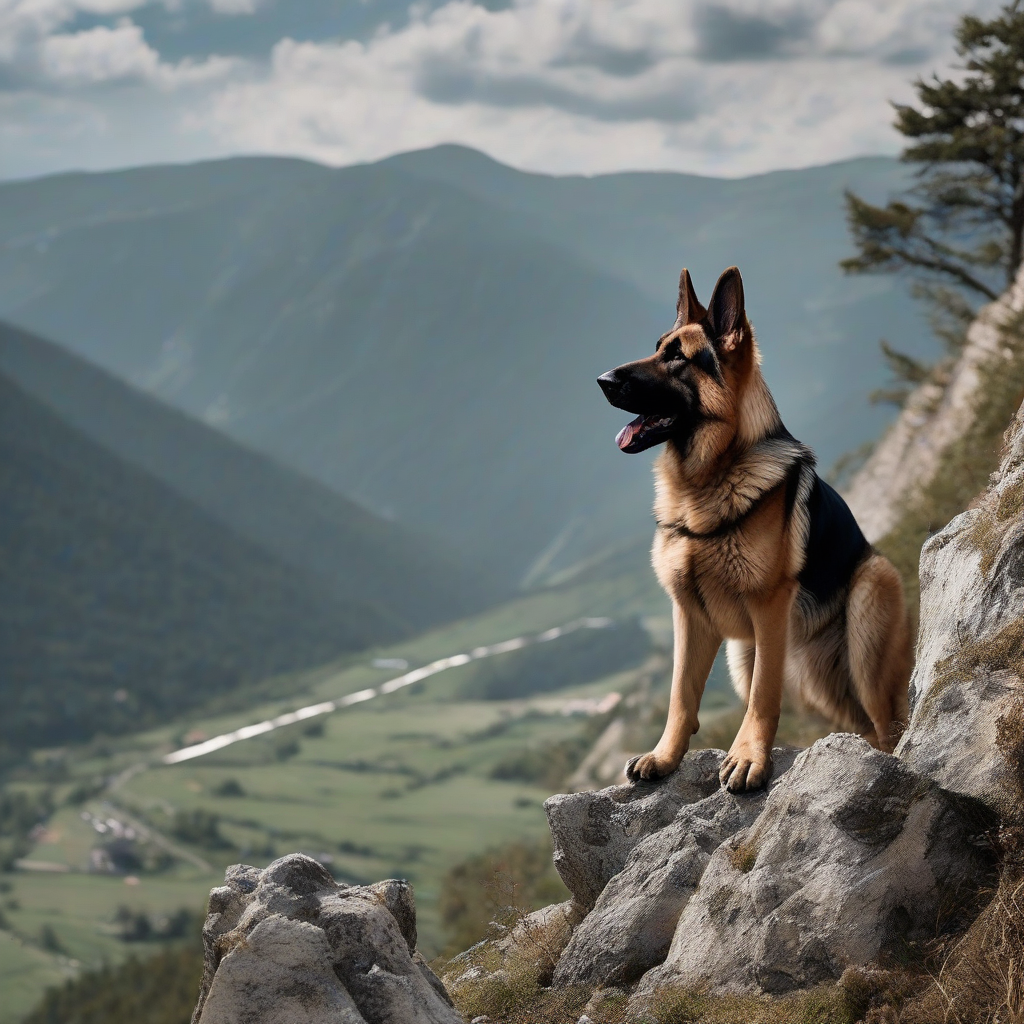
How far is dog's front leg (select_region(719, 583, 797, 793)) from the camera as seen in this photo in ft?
27.3

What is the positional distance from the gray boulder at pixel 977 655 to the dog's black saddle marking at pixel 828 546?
Result: 0.65 meters

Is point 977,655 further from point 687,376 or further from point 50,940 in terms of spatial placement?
point 50,940

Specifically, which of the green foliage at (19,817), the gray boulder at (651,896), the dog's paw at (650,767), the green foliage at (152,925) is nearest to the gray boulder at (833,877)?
the gray boulder at (651,896)

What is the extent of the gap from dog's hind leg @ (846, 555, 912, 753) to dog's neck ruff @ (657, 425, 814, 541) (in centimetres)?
105

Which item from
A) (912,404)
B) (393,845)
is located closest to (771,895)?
(912,404)

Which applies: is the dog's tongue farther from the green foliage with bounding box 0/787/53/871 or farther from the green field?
the green foliage with bounding box 0/787/53/871

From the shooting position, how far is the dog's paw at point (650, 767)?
9.24 meters

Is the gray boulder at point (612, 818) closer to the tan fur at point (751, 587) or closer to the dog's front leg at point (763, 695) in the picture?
the tan fur at point (751, 587)

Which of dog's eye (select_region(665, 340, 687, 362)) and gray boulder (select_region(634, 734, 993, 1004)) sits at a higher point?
dog's eye (select_region(665, 340, 687, 362))

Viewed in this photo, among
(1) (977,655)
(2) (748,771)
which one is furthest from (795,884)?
(1) (977,655)

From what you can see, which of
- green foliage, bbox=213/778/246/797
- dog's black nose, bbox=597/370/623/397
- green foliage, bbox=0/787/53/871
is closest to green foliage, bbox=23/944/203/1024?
green foliage, bbox=0/787/53/871

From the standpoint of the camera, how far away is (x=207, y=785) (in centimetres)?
17675

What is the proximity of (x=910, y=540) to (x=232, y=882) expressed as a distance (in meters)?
24.8

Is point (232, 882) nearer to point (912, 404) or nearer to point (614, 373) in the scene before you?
point (614, 373)
